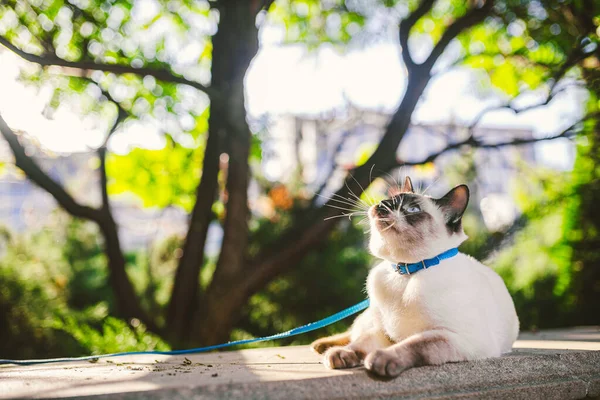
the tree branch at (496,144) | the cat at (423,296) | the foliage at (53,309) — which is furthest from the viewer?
the foliage at (53,309)

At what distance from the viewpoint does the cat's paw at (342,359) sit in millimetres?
1847

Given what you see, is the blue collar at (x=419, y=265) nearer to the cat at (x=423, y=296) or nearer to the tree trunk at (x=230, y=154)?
the cat at (x=423, y=296)

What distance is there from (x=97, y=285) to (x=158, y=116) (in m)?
3.31

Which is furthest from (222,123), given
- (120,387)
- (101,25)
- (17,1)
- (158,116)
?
(120,387)

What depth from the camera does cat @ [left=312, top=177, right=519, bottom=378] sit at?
69.8 inches

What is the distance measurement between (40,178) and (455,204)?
13.1ft

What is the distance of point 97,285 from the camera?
7078 millimetres

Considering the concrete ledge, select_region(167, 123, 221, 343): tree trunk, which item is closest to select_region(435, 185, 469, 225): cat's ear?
the concrete ledge

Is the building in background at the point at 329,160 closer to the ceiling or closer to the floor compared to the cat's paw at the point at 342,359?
closer to the ceiling

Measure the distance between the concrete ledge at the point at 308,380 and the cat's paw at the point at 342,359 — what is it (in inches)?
2.8

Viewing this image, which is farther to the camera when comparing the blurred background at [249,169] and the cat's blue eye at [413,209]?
the blurred background at [249,169]

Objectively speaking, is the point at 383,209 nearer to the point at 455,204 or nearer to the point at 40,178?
the point at 455,204

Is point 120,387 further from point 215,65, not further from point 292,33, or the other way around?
point 292,33

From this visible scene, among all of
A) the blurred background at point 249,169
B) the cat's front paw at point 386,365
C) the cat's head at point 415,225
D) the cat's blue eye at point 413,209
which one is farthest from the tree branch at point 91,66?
Answer: the cat's front paw at point 386,365
